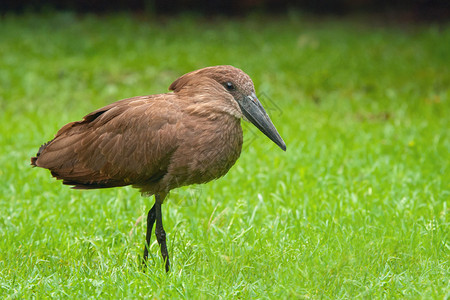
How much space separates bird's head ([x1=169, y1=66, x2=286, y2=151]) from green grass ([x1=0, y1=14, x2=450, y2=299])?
53 cm

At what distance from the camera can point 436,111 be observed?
855cm

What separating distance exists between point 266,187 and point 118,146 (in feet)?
6.53

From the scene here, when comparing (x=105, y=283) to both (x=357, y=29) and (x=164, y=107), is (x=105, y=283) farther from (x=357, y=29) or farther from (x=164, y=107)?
(x=357, y=29)

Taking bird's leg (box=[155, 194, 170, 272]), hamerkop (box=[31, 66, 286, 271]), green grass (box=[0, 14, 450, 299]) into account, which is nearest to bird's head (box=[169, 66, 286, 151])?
hamerkop (box=[31, 66, 286, 271])

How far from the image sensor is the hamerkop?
3723mm

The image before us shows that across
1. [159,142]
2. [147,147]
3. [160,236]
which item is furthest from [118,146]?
[160,236]

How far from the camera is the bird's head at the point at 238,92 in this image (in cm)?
387

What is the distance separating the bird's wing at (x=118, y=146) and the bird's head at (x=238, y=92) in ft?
0.80

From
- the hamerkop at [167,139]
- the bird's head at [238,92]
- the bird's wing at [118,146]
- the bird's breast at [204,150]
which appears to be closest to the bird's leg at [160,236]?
the hamerkop at [167,139]

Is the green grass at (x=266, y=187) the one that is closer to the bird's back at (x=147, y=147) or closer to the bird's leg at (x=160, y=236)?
the bird's leg at (x=160, y=236)

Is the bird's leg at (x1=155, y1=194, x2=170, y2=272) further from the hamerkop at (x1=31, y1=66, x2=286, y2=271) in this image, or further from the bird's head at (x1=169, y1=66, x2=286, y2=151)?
the bird's head at (x1=169, y1=66, x2=286, y2=151)

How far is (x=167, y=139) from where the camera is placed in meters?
3.73

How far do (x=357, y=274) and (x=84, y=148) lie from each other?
1.86m

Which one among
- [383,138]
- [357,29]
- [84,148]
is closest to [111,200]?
[84,148]
